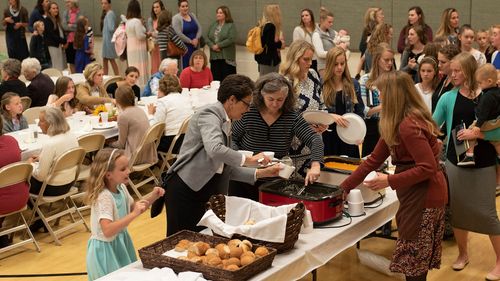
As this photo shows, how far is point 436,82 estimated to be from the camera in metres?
6.54

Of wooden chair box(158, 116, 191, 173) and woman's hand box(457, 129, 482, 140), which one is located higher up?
woman's hand box(457, 129, 482, 140)

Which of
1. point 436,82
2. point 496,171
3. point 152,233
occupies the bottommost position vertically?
point 152,233

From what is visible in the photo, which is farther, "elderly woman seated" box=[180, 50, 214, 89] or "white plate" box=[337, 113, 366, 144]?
"elderly woman seated" box=[180, 50, 214, 89]

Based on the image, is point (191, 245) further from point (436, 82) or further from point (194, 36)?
point (194, 36)

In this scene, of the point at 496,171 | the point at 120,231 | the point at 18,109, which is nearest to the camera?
the point at 120,231

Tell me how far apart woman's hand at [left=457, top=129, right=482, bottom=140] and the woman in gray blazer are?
5.29 ft

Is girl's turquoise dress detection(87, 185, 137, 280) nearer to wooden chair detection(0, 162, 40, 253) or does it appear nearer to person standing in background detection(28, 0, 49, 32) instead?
wooden chair detection(0, 162, 40, 253)

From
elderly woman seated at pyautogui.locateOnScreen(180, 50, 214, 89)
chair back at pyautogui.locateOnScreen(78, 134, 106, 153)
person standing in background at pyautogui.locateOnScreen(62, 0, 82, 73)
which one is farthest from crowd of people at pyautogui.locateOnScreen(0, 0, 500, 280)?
person standing in background at pyautogui.locateOnScreen(62, 0, 82, 73)

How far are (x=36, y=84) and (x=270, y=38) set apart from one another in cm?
393

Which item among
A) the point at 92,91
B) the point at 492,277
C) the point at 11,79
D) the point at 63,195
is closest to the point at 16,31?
the point at 11,79

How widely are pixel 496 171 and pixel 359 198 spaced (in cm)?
147

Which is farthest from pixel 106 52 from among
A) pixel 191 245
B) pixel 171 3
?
pixel 191 245

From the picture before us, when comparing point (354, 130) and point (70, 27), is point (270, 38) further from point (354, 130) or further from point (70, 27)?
point (354, 130)

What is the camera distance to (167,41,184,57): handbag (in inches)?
502
